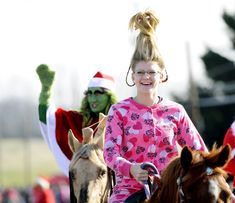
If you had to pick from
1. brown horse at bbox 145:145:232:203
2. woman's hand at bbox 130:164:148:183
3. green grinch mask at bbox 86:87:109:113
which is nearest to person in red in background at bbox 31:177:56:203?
green grinch mask at bbox 86:87:109:113

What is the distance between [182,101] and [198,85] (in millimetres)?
2729

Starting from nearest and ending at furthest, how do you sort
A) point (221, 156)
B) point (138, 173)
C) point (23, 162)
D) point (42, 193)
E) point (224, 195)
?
point (224, 195) → point (221, 156) → point (138, 173) → point (42, 193) → point (23, 162)

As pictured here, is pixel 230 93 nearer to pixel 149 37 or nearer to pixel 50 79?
pixel 50 79

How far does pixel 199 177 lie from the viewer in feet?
21.6

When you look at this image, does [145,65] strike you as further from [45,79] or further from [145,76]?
[45,79]

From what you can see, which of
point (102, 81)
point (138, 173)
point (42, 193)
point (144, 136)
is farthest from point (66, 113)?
point (42, 193)

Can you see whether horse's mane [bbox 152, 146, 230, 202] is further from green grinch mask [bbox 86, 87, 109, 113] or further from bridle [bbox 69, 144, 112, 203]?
green grinch mask [bbox 86, 87, 109, 113]

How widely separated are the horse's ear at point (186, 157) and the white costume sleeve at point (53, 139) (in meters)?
4.83

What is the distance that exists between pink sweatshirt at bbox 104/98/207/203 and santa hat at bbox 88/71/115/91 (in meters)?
3.35

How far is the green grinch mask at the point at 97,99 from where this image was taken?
11.0 m

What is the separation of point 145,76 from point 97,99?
3.21 m

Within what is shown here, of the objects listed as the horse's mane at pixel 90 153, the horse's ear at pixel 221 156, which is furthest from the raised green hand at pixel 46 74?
the horse's ear at pixel 221 156

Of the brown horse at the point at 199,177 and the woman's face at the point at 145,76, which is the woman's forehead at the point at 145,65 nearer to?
the woman's face at the point at 145,76

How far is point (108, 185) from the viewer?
9812mm
